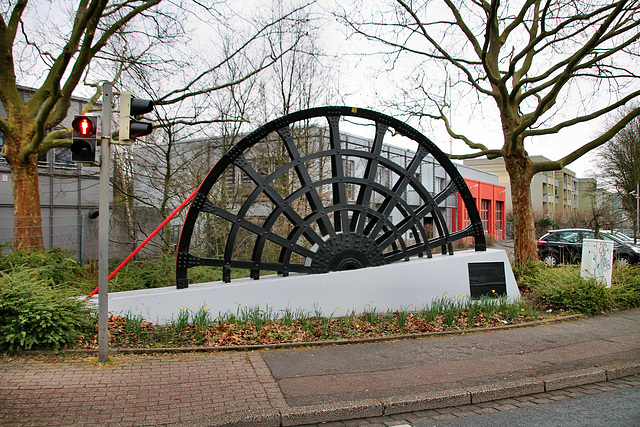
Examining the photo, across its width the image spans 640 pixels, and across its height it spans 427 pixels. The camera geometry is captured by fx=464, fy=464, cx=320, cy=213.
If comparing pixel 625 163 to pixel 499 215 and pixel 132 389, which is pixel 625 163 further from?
pixel 132 389

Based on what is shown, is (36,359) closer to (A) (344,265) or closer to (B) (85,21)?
(A) (344,265)

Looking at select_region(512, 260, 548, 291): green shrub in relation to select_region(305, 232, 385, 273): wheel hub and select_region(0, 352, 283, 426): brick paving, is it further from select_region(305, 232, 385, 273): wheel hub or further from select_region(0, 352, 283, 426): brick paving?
select_region(0, 352, 283, 426): brick paving

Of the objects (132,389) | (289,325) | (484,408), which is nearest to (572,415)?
(484,408)

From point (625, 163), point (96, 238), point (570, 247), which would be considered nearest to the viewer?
point (96, 238)

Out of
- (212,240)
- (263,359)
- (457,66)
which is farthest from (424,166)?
(263,359)

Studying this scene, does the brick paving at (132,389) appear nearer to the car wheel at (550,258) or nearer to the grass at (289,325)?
the grass at (289,325)

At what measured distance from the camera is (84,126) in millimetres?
5656

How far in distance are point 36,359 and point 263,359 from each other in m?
2.80

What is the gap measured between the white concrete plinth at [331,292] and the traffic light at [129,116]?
2.65 meters

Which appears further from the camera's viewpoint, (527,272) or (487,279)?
(527,272)

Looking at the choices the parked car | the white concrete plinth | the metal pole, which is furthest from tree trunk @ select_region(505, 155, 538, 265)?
the metal pole

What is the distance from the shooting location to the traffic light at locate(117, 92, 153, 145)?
19.0 feet

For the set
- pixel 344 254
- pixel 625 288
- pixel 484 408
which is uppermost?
pixel 344 254

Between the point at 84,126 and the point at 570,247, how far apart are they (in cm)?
1884
